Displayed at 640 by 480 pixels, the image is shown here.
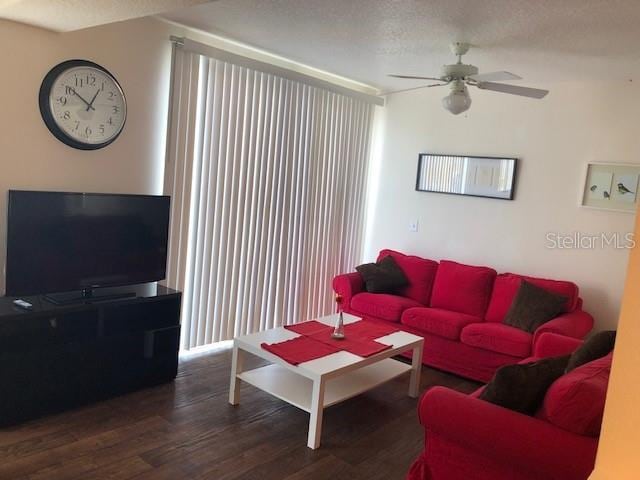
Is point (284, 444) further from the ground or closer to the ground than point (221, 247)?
closer to the ground

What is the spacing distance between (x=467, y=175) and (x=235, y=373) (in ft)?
9.86

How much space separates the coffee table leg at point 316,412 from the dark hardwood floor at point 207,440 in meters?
0.06

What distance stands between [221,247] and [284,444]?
71.2 inches

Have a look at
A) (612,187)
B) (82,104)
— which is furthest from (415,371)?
(82,104)

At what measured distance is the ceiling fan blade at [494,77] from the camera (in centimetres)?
309

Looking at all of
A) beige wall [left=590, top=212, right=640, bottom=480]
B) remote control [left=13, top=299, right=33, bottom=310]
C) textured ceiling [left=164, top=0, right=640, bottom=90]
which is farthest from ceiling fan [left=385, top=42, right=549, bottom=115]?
remote control [left=13, top=299, right=33, bottom=310]

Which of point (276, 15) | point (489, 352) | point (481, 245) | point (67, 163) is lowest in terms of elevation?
point (489, 352)

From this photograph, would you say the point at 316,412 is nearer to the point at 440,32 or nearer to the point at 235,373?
the point at 235,373

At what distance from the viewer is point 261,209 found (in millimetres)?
4504

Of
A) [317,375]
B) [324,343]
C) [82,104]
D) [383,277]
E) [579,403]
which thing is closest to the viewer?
[579,403]

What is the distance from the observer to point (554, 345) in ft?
11.3

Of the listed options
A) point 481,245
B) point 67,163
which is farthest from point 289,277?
point 67,163

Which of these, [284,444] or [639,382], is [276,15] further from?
[639,382]

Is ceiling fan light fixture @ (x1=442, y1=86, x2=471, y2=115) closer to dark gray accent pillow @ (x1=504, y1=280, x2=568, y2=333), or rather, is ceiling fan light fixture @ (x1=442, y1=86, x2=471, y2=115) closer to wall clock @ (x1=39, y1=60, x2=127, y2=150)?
dark gray accent pillow @ (x1=504, y1=280, x2=568, y2=333)
